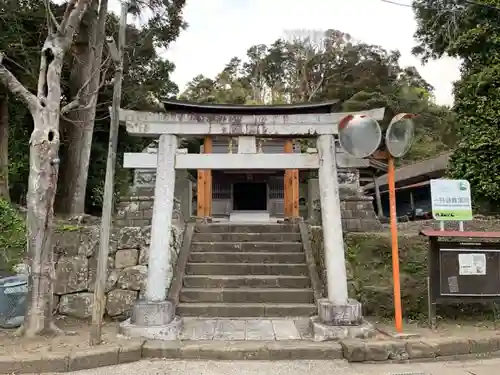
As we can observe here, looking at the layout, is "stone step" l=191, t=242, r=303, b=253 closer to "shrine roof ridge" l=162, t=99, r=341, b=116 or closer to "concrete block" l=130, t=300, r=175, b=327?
"concrete block" l=130, t=300, r=175, b=327

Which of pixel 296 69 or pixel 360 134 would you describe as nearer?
pixel 360 134

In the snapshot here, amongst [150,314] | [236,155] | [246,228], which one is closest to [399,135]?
[236,155]

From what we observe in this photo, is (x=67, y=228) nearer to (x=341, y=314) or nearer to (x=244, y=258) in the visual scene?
(x=244, y=258)

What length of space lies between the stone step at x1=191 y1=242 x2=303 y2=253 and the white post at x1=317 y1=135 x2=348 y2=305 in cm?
266

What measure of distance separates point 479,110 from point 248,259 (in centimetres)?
829

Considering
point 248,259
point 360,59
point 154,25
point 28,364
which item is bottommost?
point 28,364

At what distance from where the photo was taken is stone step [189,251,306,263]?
8117mm

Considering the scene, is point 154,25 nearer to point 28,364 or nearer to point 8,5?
point 8,5

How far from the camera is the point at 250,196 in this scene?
18.6m

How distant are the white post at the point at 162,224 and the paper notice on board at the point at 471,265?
433 centimetres

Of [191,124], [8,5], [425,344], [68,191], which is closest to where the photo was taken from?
[425,344]

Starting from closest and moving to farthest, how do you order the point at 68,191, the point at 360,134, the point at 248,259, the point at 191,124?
the point at 360,134 → the point at 191,124 → the point at 248,259 → the point at 68,191

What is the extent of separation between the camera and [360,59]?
35.4 m

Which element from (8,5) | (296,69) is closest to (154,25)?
(8,5)
